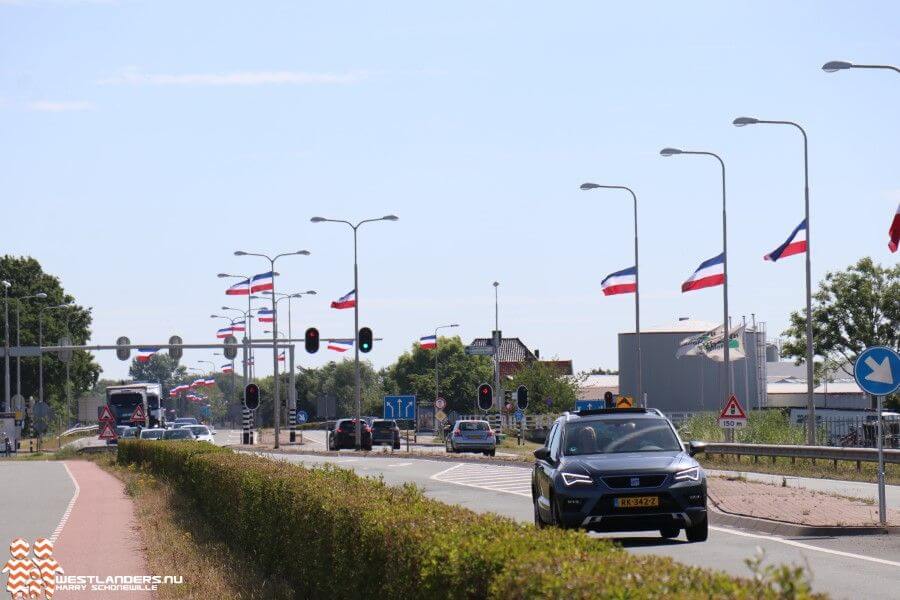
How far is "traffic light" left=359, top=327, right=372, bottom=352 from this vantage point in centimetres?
5059

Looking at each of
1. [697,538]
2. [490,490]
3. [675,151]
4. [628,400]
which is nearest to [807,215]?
[675,151]

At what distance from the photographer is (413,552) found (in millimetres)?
8133

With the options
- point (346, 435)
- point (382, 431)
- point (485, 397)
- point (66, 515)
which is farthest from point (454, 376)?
point (66, 515)

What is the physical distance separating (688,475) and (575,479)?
4.28 ft

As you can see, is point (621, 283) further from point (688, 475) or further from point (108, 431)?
point (688, 475)

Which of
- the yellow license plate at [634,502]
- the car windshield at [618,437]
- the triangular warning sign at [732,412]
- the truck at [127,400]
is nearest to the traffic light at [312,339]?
the triangular warning sign at [732,412]

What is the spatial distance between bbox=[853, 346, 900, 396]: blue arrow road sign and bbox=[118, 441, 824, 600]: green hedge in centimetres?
802

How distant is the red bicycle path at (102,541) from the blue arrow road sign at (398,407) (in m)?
42.6

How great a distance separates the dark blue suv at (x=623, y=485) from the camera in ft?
52.2

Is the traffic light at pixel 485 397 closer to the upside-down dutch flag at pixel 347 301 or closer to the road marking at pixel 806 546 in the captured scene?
the upside-down dutch flag at pixel 347 301

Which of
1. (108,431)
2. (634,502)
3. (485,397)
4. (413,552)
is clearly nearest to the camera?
(413,552)

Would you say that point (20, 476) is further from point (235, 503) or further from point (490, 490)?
point (235, 503)

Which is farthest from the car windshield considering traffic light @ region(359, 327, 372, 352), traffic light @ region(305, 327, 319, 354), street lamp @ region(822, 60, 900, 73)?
traffic light @ region(305, 327, 319, 354)

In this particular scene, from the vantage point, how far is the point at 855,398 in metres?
105
